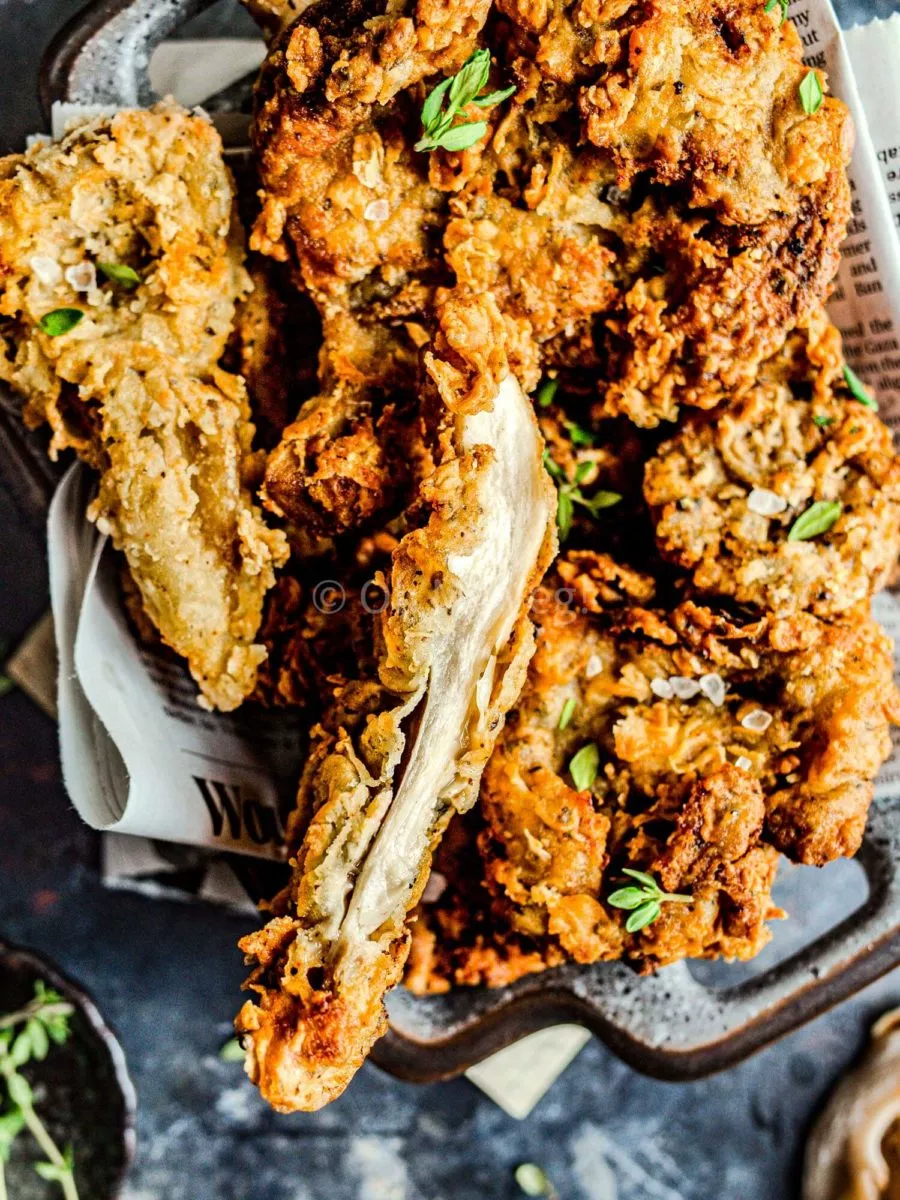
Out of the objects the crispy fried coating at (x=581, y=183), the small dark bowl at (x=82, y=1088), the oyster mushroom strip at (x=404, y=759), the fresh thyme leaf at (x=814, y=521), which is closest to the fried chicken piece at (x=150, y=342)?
the crispy fried coating at (x=581, y=183)

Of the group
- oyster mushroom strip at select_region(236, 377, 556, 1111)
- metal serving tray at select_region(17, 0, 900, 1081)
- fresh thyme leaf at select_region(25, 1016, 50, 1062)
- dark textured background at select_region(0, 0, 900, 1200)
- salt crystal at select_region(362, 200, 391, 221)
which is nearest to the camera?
oyster mushroom strip at select_region(236, 377, 556, 1111)

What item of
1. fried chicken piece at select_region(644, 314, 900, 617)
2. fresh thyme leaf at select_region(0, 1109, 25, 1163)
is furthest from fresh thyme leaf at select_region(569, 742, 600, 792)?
fresh thyme leaf at select_region(0, 1109, 25, 1163)

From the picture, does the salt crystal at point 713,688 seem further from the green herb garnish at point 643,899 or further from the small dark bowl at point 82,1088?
the small dark bowl at point 82,1088

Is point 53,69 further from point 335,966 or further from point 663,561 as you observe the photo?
point 335,966

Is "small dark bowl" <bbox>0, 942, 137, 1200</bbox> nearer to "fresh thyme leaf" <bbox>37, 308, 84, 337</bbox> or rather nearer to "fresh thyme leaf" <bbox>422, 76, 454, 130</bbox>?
"fresh thyme leaf" <bbox>37, 308, 84, 337</bbox>

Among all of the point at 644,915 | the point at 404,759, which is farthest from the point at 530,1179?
the point at 404,759

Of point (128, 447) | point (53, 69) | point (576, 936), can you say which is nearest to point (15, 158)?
point (53, 69)

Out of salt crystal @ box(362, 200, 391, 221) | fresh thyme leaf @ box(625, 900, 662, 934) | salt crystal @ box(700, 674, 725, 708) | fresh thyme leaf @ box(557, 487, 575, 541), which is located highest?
salt crystal @ box(362, 200, 391, 221)

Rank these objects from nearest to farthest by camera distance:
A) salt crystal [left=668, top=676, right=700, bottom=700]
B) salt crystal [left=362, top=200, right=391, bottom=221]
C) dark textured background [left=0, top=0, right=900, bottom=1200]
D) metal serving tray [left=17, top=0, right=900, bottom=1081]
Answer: salt crystal [left=362, top=200, right=391, bottom=221], salt crystal [left=668, top=676, right=700, bottom=700], metal serving tray [left=17, top=0, right=900, bottom=1081], dark textured background [left=0, top=0, right=900, bottom=1200]
